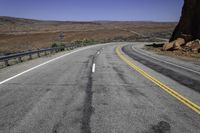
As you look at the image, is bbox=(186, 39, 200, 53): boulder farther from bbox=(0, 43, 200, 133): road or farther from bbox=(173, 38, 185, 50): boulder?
bbox=(0, 43, 200, 133): road

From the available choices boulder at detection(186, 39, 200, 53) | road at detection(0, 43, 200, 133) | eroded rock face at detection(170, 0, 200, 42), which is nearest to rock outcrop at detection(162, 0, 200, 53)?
eroded rock face at detection(170, 0, 200, 42)

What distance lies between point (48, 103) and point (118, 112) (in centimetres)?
216

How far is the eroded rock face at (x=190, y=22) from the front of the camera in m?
35.0

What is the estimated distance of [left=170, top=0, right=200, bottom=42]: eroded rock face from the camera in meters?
35.0

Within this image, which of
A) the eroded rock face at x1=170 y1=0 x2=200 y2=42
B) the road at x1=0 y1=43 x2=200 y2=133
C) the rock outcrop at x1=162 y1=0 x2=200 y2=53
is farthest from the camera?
the eroded rock face at x1=170 y1=0 x2=200 y2=42

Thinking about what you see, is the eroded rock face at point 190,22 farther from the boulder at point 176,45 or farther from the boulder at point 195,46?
the boulder at point 195,46

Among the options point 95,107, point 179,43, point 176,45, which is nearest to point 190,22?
point 179,43

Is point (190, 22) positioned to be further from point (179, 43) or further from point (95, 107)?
point (95, 107)

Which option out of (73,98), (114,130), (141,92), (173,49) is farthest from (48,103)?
(173,49)

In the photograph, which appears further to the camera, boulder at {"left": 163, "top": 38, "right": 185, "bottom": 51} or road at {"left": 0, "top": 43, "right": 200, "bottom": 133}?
boulder at {"left": 163, "top": 38, "right": 185, "bottom": 51}

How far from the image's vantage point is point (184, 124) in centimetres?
561

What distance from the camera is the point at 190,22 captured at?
36.5m

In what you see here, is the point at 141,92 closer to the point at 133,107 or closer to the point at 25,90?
the point at 133,107

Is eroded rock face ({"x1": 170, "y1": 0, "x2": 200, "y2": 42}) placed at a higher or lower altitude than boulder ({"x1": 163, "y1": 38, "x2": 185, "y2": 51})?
higher
